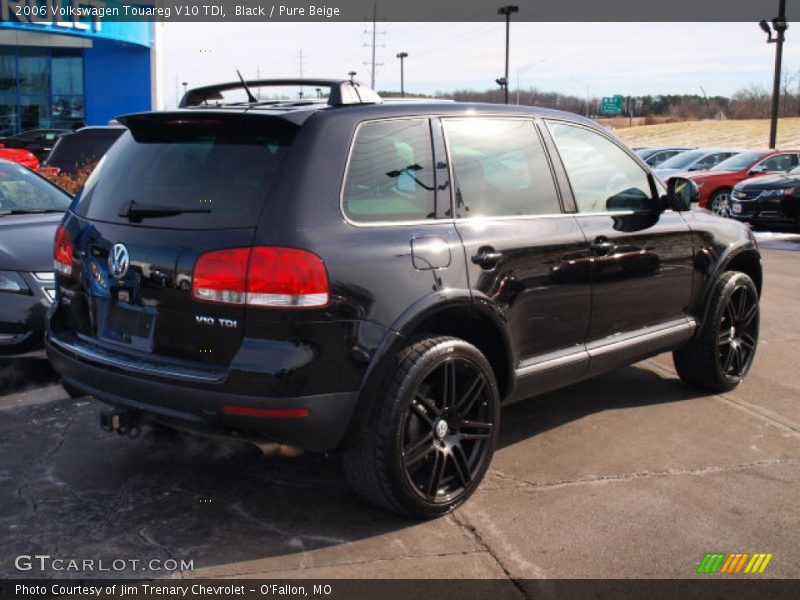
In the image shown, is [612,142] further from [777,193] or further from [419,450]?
[777,193]

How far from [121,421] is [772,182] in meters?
14.9

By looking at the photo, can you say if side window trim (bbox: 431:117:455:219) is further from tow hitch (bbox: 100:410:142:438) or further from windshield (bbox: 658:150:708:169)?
windshield (bbox: 658:150:708:169)

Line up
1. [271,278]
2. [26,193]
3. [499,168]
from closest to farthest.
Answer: [271,278], [499,168], [26,193]

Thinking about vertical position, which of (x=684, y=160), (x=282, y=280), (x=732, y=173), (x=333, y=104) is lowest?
(x=282, y=280)

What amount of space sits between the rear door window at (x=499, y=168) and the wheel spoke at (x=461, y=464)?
3.53 ft

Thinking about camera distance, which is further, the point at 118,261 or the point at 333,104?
the point at 333,104

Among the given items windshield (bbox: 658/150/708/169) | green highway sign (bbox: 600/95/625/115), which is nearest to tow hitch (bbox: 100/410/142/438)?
windshield (bbox: 658/150/708/169)

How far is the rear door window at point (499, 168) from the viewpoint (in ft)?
13.4

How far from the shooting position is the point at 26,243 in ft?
19.1

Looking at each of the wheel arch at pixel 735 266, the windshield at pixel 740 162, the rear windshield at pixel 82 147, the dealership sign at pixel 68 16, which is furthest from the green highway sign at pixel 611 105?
the wheel arch at pixel 735 266

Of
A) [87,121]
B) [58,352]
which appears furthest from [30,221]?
[87,121]

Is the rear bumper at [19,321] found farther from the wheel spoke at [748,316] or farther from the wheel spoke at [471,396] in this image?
the wheel spoke at [748,316]

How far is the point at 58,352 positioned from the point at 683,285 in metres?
3.55

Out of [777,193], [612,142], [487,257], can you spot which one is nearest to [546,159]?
[612,142]
